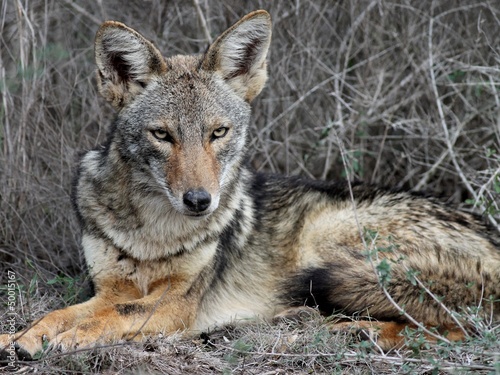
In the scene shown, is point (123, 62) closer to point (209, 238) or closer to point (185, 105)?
point (185, 105)

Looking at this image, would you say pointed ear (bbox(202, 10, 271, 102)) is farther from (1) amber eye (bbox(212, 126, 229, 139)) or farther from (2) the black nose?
(2) the black nose

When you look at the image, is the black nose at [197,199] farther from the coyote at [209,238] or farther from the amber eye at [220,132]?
the amber eye at [220,132]

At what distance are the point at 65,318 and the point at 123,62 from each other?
5.78ft

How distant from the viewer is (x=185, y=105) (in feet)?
15.6

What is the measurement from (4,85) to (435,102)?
14.6 feet

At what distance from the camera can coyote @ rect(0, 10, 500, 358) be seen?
464cm

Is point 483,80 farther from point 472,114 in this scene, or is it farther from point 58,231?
point 58,231

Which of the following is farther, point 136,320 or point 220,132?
point 220,132

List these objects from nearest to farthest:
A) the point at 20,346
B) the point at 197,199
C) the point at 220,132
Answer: the point at 20,346
the point at 197,199
the point at 220,132

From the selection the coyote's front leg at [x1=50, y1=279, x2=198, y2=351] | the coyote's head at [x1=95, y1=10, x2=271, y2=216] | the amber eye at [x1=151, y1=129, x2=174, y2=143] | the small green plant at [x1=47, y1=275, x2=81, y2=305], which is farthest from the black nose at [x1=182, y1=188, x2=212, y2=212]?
the small green plant at [x1=47, y1=275, x2=81, y2=305]

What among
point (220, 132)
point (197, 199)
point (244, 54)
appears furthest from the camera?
point (244, 54)

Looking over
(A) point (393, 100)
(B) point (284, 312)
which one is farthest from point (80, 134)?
(A) point (393, 100)

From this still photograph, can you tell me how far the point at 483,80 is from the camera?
7.57 meters

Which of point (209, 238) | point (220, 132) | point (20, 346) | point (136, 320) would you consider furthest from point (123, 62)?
point (20, 346)
